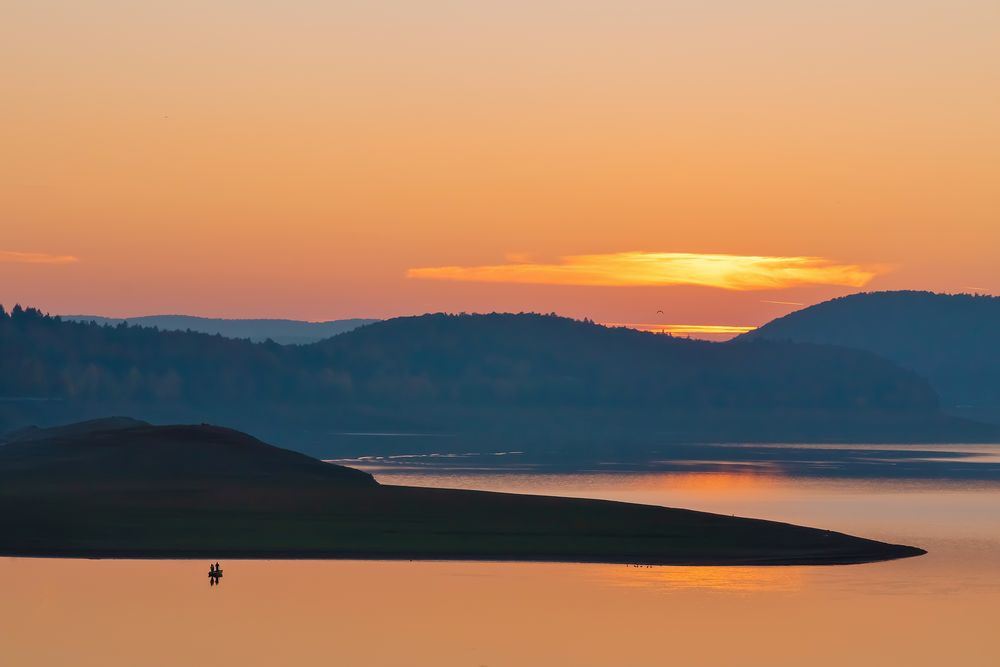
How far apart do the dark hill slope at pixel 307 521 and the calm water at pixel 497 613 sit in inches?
162

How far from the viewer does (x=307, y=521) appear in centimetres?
9269

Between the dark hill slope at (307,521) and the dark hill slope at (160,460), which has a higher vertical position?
the dark hill slope at (160,460)

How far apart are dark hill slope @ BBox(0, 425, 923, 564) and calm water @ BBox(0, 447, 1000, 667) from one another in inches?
162

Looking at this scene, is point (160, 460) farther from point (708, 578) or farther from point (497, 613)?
point (497, 613)

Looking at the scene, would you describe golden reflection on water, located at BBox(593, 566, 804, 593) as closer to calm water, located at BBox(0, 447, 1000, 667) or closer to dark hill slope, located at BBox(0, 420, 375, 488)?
calm water, located at BBox(0, 447, 1000, 667)

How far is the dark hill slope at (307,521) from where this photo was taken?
8425 cm

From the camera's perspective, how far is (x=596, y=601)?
220ft

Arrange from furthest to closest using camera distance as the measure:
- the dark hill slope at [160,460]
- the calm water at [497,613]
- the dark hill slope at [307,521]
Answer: the dark hill slope at [160,460]
the dark hill slope at [307,521]
the calm water at [497,613]

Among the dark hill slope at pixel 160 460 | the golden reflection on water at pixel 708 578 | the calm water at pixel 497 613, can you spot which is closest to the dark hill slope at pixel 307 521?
the dark hill slope at pixel 160 460

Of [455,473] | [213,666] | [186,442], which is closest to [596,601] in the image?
[213,666]

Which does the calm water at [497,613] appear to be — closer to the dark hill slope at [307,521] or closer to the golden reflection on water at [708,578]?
the golden reflection on water at [708,578]

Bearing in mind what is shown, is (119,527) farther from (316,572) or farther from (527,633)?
(527,633)

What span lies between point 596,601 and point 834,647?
12167 mm

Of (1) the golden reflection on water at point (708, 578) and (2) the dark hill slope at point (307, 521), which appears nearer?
(1) the golden reflection on water at point (708, 578)
